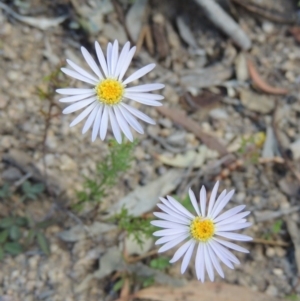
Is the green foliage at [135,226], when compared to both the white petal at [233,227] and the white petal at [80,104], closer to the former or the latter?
the white petal at [233,227]

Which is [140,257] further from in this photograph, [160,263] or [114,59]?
[114,59]

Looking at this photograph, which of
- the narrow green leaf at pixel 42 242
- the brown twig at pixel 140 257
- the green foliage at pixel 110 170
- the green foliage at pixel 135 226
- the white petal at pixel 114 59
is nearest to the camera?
the white petal at pixel 114 59

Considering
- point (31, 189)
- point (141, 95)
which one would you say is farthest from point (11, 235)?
point (141, 95)

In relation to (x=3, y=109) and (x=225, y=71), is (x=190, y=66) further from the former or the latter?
(x=3, y=109)

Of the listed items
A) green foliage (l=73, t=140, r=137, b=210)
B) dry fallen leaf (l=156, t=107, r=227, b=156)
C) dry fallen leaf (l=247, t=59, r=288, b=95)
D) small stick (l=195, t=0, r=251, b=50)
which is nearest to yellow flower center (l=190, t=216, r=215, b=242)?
green foliage (l=73, t=140, r=137, b=210)

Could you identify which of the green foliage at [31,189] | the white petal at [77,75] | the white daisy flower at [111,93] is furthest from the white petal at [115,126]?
the green foliage at [31,189]

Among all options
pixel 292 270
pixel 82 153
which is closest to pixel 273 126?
pixel 292 270
